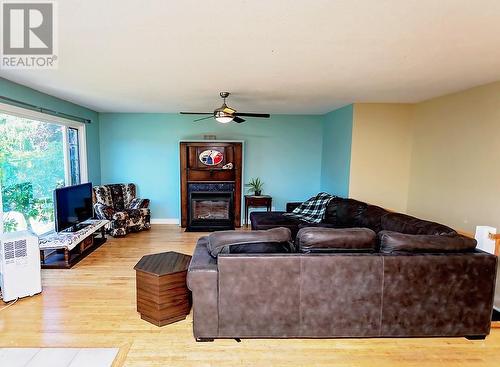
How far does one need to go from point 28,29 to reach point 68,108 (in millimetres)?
3336

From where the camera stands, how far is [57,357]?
2010 mm

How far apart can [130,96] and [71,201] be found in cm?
183

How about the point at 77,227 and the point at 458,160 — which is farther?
the point at 77,227

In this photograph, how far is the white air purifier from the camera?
2.86 metres

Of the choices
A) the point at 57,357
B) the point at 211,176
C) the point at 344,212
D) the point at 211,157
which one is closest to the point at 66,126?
the point at 211,157

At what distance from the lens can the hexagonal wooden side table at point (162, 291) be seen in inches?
96.4

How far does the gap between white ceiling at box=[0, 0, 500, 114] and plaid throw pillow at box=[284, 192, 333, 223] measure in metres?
1.80

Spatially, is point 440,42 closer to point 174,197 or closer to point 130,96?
point 130,96

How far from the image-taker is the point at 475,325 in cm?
232

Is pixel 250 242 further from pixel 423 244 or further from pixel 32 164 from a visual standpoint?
pixel 32 164

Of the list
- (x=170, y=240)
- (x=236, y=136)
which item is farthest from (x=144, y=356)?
(x=236, y=136)

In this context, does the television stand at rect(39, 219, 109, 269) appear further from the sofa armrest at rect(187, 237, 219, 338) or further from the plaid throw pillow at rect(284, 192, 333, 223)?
the plaid throw pillow at rect(284, 192, 333, 223)

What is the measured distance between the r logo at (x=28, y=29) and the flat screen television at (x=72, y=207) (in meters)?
1.96

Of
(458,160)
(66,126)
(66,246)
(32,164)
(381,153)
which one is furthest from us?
(66,126)
